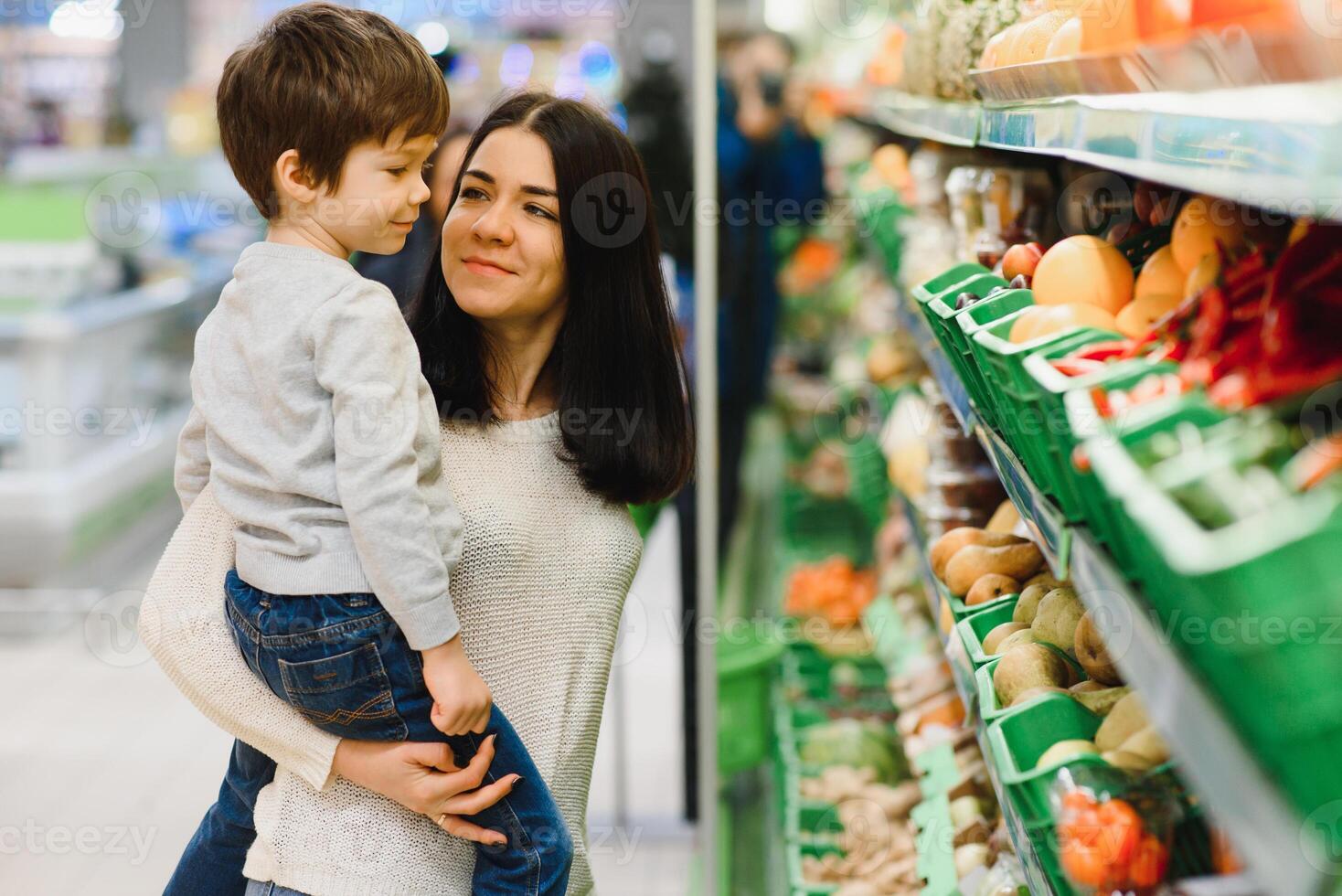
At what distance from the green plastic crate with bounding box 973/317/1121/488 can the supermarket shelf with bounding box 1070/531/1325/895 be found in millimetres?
167

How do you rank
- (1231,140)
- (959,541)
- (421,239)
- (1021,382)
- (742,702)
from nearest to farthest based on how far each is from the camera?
(1231,140) < (1021,382) < (959,541) < (421,239) < (742,702)

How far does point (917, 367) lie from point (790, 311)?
3551mm

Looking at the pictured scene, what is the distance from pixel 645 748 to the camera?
3854 mm

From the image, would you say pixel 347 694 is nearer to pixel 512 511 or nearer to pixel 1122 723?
pixel 512 511

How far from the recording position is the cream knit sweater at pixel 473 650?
1.38 meters

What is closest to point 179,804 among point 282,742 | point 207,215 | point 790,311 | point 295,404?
point 282,742

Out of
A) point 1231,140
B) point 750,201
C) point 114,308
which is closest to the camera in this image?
point 1231,140

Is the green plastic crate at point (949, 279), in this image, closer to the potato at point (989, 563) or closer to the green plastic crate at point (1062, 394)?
the potato at point (989, 563)

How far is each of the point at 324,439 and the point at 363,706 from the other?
29cm

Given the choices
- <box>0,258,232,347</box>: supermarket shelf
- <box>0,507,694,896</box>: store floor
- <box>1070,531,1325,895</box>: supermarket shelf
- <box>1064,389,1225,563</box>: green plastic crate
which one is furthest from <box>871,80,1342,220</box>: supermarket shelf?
<box>0,258,232,347</box>: supermarket shelf

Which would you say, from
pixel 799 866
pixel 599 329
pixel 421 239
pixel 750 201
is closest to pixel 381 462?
pixel 599 329

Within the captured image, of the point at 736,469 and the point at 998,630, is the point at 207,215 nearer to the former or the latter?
the point at 736,469

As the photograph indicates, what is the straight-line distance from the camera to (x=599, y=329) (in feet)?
5.42

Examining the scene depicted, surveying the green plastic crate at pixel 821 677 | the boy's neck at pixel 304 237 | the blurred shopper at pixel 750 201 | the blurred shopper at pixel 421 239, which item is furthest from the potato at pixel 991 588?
the blurred shopper at pixel 750 201
